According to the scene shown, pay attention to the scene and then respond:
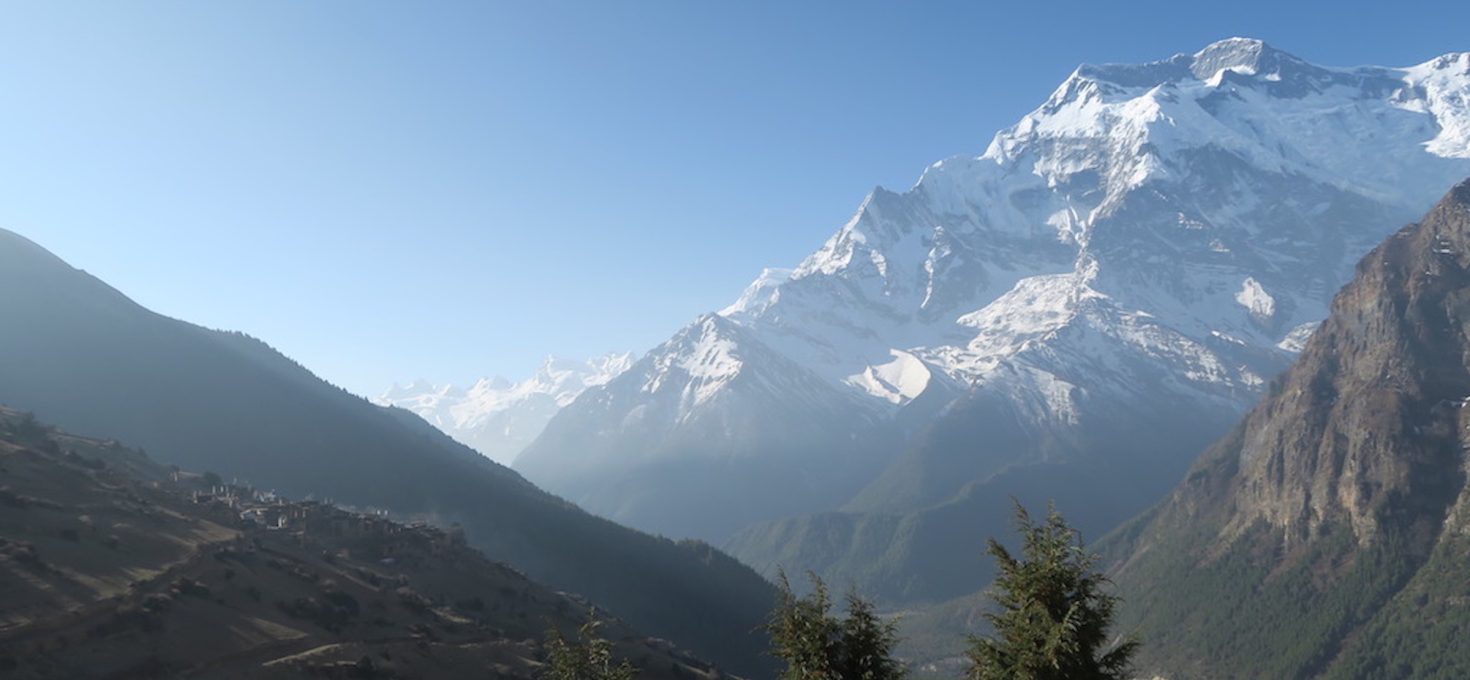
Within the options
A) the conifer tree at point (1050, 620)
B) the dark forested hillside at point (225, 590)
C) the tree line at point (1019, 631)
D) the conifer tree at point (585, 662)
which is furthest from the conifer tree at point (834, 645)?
the dark forested hillside at point (225, 590)

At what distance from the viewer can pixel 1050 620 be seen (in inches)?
1353

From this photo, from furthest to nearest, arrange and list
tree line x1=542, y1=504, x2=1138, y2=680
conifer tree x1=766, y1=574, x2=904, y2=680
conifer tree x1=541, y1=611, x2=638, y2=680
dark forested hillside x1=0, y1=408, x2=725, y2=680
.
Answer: dark forested hillside x1=0, y1=408, x2=725, y2=680, conifer tree x1=541, y1=611, x2=638, y2=680, conifer tree x1=766, y1=574, x2=904, y2=680, tree line x1=542, y1=504, x2=1138, y2=680

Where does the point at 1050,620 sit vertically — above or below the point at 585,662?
above

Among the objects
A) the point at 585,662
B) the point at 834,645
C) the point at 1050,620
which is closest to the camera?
the point at 1050,620

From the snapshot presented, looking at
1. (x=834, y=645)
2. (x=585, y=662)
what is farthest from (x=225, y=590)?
(x=834, y=645)

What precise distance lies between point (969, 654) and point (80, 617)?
64.7 meters

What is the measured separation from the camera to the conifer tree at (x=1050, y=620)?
34.1 m

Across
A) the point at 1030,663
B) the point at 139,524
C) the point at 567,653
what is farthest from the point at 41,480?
the point at 1030,663

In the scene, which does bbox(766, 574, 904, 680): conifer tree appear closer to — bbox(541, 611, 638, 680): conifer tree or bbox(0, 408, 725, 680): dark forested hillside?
bbox(541, 611, 638, 680): conifer tree

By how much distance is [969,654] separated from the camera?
3575 cm

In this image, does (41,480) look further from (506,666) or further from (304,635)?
(506,666)

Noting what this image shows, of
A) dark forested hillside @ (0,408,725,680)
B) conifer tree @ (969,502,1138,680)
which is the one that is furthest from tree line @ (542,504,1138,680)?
dark forested hillside @ (0,408,725,680)

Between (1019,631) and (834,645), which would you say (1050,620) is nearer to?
(1019,631)

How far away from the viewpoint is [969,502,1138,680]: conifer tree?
112 ft
